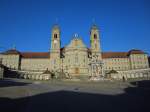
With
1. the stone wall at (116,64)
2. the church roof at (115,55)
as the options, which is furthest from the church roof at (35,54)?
the stone wall at (116,64)

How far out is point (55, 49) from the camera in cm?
8781

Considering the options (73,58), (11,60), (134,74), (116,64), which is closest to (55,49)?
(73,58)

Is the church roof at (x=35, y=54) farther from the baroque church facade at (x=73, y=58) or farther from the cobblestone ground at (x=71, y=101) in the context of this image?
the cobblestone ground at (x=71, y=101)

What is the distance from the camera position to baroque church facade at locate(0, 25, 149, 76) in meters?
84.9

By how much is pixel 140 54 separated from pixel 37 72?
187 ft

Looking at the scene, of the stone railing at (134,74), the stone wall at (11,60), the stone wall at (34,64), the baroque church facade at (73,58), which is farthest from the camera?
the stone wall at (34,64)

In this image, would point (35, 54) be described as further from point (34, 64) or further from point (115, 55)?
point (115, 55)

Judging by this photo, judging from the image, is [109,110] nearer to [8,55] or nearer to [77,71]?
[77,71]

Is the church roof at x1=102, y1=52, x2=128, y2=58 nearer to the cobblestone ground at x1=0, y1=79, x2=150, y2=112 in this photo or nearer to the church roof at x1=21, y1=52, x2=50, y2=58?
the church roof at x1=21, y1=52, x2=50, y2=58

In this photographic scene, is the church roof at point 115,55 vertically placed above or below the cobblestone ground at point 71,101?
above

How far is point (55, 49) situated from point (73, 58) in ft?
35.0

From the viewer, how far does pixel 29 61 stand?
319 ft

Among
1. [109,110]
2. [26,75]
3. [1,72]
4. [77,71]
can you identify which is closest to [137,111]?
[109,110]

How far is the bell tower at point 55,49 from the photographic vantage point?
86.4 meters
